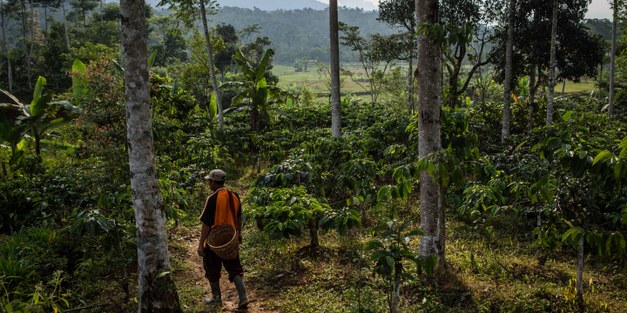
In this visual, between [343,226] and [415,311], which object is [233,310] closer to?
[343,226]

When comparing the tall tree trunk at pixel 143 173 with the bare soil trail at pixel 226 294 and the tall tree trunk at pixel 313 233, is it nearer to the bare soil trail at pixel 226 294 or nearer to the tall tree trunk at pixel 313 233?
the bare soil trail at pixel 226 294

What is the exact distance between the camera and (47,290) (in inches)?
217

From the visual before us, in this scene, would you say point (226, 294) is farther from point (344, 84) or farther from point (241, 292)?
point (344, 84)

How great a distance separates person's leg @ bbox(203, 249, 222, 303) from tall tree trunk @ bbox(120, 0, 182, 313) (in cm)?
71

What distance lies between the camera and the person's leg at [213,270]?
208 inches

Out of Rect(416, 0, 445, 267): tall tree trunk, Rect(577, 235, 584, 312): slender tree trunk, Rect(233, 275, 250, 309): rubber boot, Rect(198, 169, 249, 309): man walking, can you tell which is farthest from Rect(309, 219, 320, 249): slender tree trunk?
Rect(577, 235, 584, 312): slender tree trunk

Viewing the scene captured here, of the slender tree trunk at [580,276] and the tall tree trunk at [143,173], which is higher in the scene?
the tall tree trunk at [143,173]

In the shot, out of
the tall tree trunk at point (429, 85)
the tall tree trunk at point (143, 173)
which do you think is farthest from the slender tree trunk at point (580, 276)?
the tall tree trunk at point (143, 173)

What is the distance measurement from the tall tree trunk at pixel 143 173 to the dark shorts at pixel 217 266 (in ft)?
2.32

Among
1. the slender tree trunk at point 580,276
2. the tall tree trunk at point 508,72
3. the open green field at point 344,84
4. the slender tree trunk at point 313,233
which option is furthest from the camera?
the open green field at point 344,84

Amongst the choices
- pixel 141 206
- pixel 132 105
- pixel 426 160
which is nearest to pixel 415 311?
pixel 426 160

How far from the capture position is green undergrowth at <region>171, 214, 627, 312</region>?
5.14m

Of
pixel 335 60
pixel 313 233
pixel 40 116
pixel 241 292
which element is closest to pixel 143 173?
pixel 241 292

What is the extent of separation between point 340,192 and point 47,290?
473 cm
